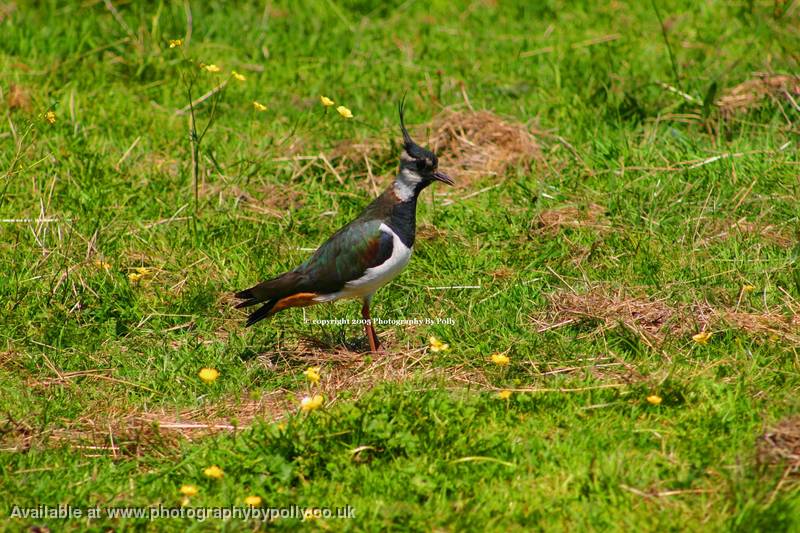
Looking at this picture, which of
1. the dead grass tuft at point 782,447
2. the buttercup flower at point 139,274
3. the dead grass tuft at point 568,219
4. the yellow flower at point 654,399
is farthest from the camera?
the dead grass tuft at point 568,219

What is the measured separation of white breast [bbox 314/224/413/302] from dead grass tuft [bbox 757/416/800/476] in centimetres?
195

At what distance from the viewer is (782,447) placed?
12.8ft

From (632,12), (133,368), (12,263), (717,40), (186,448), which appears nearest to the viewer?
(186,448)

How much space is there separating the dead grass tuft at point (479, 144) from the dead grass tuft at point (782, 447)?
3217 mm

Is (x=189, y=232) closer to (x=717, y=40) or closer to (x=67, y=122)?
(x=67, y=122)

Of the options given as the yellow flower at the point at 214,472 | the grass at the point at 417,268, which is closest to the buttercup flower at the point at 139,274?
the grass at the point at 417,268

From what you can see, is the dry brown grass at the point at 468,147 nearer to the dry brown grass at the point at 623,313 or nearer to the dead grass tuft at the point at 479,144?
the dead grass tuft at the point at 479,144

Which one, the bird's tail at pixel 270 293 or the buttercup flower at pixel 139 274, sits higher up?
the bird's tail at pixel 270 293

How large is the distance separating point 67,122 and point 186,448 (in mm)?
3658

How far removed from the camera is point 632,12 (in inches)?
349

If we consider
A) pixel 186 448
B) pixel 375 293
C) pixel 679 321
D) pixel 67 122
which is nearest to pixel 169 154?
pixel 67 122

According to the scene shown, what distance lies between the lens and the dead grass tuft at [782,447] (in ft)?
12.6

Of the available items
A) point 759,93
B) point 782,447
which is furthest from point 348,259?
point 759,93

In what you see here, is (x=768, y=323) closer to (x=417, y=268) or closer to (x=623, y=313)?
(x=623, y=313)
